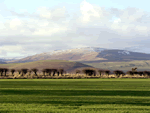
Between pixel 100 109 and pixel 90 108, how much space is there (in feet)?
1.99

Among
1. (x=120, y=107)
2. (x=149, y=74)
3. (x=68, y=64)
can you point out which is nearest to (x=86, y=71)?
(x=149, y=74)

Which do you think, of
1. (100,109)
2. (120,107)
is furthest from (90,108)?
(120,107)

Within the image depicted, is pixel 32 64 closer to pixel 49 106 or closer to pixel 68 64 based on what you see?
pixel 68 64

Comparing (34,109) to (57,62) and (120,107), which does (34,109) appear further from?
(57,62)

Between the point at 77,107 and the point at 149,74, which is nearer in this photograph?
the point at 77,107

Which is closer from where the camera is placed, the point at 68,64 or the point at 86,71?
the point at 86,71

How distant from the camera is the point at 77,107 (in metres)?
13.8

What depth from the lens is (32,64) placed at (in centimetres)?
19538

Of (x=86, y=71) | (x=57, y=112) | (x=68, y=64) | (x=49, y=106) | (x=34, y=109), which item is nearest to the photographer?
(x=57, y=112)

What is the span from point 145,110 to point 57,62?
18566 centimetres

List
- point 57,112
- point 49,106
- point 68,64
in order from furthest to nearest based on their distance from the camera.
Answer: point 68,64
point 49,106
point 57,112

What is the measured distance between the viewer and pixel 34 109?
13133 mm

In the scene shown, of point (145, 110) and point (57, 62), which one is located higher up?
point (57, 62)

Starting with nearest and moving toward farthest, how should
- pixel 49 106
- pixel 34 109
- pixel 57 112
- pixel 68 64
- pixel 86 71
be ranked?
pixel 57 112
pixel 34 109
pixel 49 106
pixel 86 71
pixel 68 64
